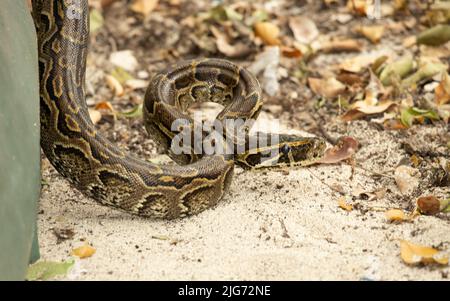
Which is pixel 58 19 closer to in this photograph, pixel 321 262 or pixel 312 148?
pixel 312 148

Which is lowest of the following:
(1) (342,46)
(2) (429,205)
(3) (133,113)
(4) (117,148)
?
(3) (133,113)

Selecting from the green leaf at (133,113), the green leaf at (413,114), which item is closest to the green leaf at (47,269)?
the green leaf at (133,113)

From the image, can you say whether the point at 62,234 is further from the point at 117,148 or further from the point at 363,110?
the point at 363,110

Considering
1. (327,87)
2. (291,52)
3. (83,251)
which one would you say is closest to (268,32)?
(291,52)
